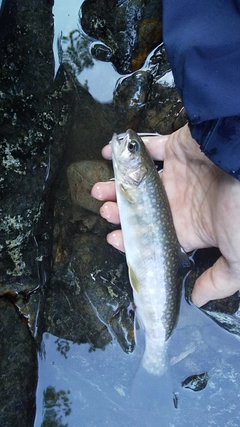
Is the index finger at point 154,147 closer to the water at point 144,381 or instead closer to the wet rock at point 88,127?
the wet rock at point 88,127

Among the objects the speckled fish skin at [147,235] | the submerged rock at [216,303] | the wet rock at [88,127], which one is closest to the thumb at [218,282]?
the speckled fish skin at [147,235]

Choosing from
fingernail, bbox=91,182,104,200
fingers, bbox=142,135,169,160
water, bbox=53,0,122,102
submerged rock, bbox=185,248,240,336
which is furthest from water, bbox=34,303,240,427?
water, bbox=53,0,122,102

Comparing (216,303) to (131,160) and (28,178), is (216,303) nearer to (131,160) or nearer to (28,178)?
(131,160)

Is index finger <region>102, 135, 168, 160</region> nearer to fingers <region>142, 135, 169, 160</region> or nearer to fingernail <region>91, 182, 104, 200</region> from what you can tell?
fingers <region>142, 135, 169, 160</region>

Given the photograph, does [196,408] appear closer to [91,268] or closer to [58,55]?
[91,268]

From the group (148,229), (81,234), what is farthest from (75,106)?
(148,229)
